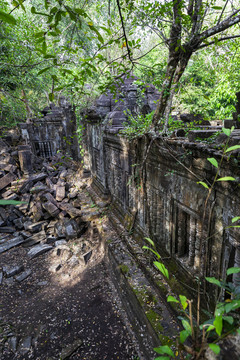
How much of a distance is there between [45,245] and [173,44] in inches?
235

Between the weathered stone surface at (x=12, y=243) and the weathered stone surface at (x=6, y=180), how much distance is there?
3148mm

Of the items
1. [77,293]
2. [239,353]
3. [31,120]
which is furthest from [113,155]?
[31,120]

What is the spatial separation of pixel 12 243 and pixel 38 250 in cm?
108

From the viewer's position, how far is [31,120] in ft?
44.9

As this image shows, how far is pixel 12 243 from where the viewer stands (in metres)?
6.44

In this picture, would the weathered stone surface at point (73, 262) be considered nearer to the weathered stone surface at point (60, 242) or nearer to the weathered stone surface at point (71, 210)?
the weathered stone surface at point (60, 242)

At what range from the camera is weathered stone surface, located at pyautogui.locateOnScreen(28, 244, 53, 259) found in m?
5.91

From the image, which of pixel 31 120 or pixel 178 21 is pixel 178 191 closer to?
pixel 178 21

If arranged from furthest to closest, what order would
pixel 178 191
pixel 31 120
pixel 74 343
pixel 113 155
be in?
pixel 31 120, pixel 113 155, pixel 74 343, pixel 178 191

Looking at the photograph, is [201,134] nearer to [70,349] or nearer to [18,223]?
[70,349]

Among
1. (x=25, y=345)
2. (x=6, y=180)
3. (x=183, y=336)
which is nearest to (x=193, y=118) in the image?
(x=183, y=336)

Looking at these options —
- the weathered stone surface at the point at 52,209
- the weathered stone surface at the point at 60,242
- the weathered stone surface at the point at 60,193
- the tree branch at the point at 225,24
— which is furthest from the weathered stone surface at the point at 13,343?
the tree branch at the point at 225,24

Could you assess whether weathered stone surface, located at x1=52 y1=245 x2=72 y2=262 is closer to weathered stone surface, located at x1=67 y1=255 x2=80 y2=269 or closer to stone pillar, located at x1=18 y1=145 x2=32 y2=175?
weathered stone surface, located at x1=67 y1=255 x2=80 y2=269

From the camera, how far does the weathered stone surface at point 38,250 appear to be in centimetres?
591
